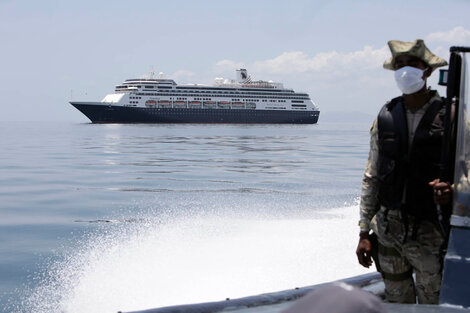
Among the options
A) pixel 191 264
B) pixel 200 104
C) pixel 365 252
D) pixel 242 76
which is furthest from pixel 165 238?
pixel 242 76

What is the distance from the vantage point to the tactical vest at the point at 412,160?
2.55m

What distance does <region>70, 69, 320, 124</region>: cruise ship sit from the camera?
8606cm

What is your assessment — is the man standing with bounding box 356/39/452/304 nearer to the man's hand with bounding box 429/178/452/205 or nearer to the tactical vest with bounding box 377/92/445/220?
the tactical vest with bounding box 377/92/445/220

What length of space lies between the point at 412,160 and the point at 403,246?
15.3 inches

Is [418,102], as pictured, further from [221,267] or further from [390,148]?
[221,267]

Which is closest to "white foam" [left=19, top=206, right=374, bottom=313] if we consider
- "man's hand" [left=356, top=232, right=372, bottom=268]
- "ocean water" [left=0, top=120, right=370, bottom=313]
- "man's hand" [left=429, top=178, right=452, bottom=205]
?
"ocean water" [left=0, top=120, right=370, bottom=313]

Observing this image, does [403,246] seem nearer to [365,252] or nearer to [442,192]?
[365,252]

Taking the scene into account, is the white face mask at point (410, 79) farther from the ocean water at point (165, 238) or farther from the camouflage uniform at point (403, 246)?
the ocean water at point (165, 238)

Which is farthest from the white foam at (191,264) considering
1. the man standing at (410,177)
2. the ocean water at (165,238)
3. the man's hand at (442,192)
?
the man's hand at (442,192)

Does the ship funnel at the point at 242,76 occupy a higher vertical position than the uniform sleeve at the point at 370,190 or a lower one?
higher

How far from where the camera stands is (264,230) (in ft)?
25.0

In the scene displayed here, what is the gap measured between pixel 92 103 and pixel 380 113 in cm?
8415

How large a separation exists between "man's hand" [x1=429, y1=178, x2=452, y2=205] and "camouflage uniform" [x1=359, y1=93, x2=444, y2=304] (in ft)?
0.64

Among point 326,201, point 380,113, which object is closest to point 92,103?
point 326,201
